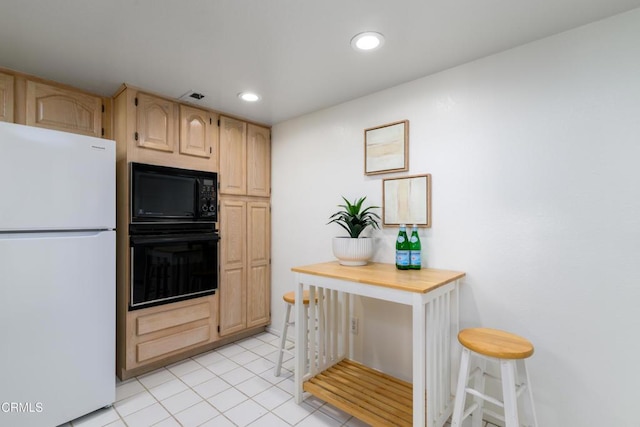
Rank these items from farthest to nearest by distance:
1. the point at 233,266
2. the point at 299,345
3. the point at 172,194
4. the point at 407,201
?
the point at 233,266 < the point at 172,194 < the point at 407,201 < the point at 299,345

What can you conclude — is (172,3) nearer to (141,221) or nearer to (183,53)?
(183,53)

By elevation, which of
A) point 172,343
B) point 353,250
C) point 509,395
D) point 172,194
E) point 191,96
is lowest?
point 172,343

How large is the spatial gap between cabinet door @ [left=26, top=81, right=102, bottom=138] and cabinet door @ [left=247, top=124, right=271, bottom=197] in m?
1.25

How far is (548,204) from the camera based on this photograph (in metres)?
1.62

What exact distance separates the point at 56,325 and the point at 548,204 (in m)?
2.89

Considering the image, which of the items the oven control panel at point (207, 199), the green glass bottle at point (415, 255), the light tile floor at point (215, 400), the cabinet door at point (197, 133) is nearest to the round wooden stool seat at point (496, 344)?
the green glass bottle at point (415, 255)

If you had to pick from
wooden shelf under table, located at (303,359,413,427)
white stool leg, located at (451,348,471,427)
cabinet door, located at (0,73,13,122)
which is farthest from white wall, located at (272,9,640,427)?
cabinet door, located at (0,73,13,122)

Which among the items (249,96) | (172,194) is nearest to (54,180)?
(172,194)

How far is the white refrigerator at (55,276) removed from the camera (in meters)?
1.58

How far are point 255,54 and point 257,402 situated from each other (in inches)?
89.8

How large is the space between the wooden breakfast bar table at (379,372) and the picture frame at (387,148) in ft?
2.47

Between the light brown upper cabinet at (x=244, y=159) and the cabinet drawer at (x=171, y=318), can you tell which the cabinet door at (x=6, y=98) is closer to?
the light brown upper cabinet at (x=244, y=159)

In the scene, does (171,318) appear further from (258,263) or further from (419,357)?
(419,357)

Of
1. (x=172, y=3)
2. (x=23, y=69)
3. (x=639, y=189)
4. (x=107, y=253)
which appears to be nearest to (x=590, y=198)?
(x=639, y=189)
